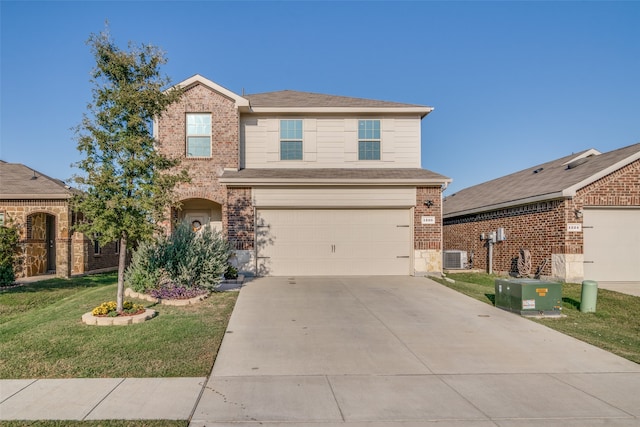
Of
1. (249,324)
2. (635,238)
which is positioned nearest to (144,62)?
(249,324)

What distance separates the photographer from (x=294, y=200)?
45.8ft

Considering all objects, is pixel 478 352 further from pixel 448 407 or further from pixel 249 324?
pixel 249 324

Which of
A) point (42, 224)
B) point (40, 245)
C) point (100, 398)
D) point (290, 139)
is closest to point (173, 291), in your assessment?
point (100, 398)

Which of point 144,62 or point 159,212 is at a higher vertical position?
point 144,62

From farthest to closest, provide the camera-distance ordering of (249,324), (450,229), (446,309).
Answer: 1. (450,229)
2. (446,309)
3. (249,324)

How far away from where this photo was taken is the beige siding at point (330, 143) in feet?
49.8

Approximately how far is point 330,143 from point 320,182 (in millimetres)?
2376

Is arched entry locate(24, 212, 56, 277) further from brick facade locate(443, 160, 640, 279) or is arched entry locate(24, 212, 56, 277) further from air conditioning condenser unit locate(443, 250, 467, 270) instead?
brick facade locate(443, 160, 640, 279)

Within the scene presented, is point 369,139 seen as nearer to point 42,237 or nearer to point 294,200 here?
point 294,200

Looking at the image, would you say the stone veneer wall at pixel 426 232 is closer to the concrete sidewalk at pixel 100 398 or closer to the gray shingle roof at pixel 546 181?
the gray shingle roof at pixel 546 181

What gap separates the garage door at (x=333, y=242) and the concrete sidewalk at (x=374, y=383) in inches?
222

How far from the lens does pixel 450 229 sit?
21656 millimetres

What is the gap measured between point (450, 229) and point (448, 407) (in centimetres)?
1805

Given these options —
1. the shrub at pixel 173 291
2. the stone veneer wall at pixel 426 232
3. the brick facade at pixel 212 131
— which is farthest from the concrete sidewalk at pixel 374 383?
the brick facade at pixel 212 131
